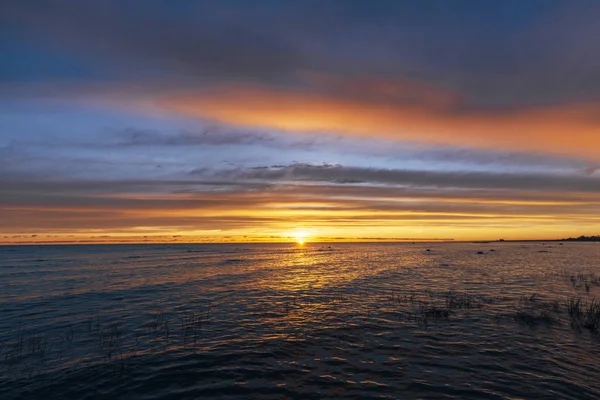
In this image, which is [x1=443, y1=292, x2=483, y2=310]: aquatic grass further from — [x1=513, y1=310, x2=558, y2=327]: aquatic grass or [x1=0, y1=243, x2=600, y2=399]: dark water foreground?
[x1=513, y1=310, x2=558, y2=327]: aquatic grass

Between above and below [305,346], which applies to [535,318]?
above

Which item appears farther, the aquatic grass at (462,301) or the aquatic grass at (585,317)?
the aquatic grass at (462,301)

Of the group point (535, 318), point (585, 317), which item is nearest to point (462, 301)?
point (535, 318)

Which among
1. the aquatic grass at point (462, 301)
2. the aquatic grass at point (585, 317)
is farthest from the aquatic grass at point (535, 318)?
the aquatic grass at point (462, 301)

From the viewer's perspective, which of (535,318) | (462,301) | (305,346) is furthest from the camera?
(462,301)

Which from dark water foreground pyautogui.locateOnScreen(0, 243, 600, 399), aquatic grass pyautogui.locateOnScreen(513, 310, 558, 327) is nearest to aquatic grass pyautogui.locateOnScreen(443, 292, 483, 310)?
dark water foreground pyautogui.locateOnScreen(0, 243, 600, 399)

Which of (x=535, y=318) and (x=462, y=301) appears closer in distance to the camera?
(x=535, y=318)

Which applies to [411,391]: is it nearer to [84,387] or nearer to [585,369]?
[585,369]

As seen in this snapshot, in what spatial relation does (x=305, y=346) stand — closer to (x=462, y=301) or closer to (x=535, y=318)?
(x=535, y=318)

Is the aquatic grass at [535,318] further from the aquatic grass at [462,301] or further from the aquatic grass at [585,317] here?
the aquatic grass at [462,301]

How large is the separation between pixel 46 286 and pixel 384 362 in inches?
2110

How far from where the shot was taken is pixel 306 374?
1645 cm

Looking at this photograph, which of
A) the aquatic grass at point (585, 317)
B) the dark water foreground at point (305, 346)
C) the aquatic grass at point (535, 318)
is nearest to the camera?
the dark water foreground at point (305, 346)

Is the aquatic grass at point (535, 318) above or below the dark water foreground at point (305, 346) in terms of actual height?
above
